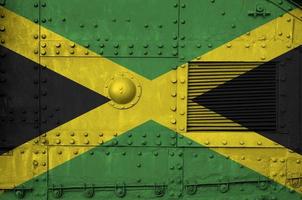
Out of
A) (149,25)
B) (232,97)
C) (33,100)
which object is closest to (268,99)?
(232,97)

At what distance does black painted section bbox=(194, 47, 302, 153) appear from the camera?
3.18 m

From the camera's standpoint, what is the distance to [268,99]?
3.21 m

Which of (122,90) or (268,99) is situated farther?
(268,99)

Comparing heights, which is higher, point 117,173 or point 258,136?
point 258,136

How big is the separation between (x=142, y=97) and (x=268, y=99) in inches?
38.2

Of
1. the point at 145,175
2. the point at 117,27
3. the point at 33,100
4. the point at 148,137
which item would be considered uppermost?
the point at 117,27

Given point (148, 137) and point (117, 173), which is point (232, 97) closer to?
point (148, 137)

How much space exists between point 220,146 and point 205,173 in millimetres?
237

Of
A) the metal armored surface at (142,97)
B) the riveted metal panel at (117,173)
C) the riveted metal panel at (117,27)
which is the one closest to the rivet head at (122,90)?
the metal armored surface at (142,97)

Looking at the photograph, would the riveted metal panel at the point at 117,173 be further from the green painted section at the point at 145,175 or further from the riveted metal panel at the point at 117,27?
the riveted metal panel at the point at 117,27

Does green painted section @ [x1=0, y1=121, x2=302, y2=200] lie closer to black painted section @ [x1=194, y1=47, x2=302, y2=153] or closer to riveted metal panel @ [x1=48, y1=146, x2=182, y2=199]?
riveted metal panel @ [x1=48, y1=146, x2=182, y2=199]

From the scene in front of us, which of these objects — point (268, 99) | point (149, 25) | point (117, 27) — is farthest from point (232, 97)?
point (117, 27)

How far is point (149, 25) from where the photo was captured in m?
3.18

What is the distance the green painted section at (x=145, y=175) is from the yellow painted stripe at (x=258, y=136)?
0.23 ft
